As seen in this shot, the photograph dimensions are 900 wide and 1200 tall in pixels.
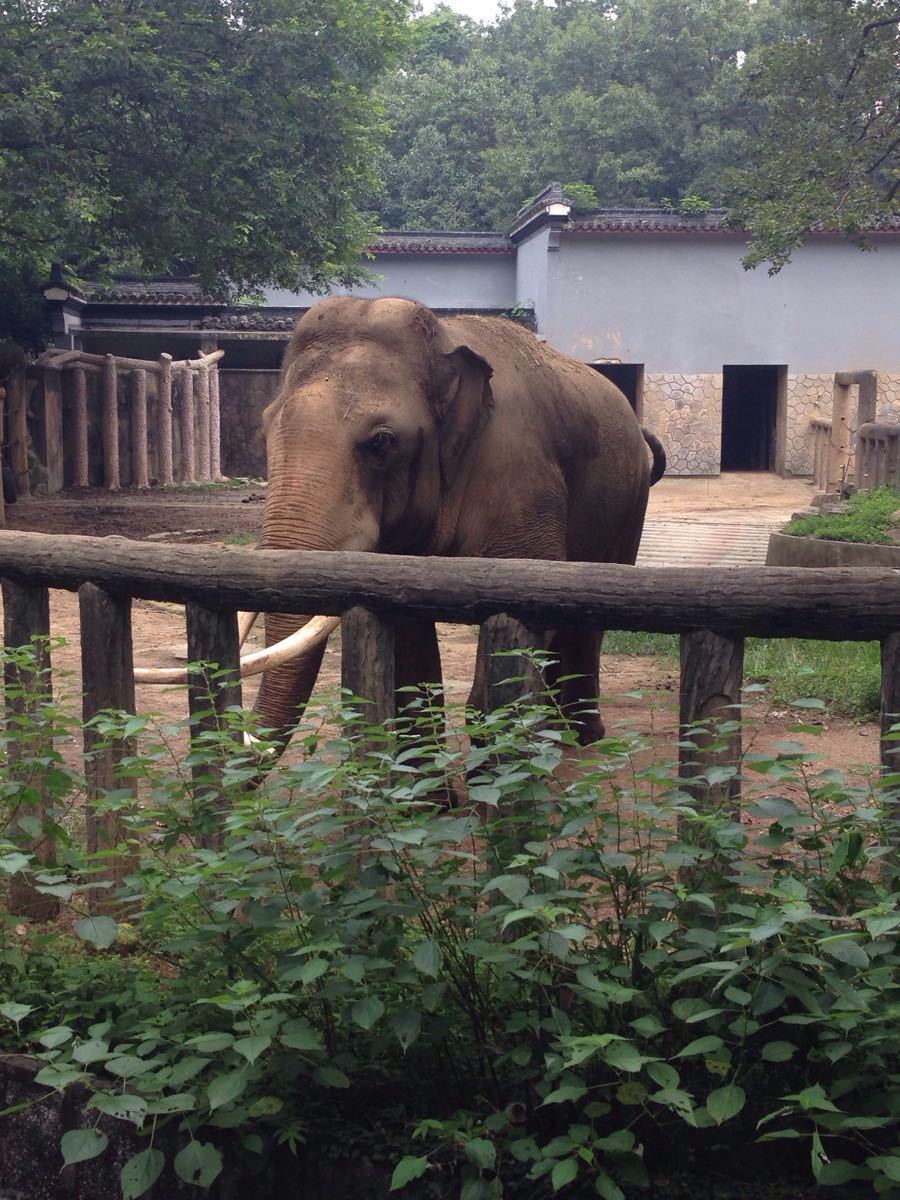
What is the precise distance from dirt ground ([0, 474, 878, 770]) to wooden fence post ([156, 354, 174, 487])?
938mm

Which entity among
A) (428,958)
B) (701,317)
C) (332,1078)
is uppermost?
(701,317)

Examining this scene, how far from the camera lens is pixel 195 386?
2236cm

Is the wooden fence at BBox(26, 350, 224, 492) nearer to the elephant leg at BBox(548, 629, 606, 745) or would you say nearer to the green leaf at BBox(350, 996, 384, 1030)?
the elephant leg at BBox(548, 629, 606, 745)

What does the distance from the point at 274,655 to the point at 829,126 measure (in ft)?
35.3

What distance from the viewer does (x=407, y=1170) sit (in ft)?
7.99

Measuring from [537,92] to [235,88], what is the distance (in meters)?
27.8

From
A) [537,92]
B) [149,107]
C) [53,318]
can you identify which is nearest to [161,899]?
[149,107]

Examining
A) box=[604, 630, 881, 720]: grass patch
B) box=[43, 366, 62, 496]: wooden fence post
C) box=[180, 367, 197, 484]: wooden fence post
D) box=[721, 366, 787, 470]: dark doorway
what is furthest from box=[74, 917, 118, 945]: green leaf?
box=[721, 366, 787, 470]: dark doorway

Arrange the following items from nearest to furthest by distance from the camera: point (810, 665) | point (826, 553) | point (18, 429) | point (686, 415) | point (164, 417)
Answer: point (810, 665) → point (826, 553) → point (18, 429) → point (164, 417) → point (686, 415)

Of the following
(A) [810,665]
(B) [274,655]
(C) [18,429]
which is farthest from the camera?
(C) [18,429]

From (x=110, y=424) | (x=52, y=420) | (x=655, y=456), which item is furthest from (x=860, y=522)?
(x=110, y=424)

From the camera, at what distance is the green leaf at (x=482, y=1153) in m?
2.42

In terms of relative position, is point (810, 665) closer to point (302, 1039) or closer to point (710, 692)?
point (710, 692)

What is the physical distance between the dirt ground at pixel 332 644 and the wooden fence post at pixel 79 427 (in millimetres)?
545
